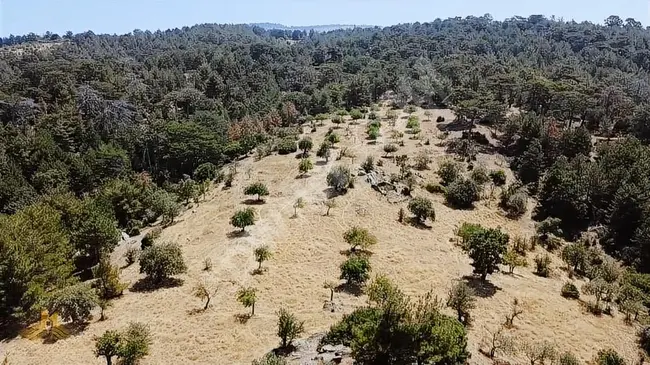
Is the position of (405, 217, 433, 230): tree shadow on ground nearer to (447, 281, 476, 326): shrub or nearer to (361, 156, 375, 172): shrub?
(361, 156, 375, 172): shrub

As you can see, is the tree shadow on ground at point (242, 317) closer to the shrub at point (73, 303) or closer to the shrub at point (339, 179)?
the shrub at point (73, 303)

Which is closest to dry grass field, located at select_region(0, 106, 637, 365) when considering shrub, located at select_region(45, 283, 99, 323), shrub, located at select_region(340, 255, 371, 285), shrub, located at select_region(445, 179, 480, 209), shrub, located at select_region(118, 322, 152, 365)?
shrub, located at select_region(45, 283, 99, 323)

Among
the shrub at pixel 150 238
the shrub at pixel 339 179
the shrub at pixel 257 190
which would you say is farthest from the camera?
the shrub at pixel 339 179

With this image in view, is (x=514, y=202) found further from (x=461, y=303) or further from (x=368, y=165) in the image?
(x=461, y=303)

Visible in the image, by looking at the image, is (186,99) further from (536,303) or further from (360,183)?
(536,303)

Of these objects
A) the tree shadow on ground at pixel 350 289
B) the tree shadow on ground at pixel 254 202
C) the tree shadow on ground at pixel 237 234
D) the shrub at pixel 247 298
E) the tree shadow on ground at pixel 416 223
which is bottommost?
the tree shadow on ground at pixel 416 223

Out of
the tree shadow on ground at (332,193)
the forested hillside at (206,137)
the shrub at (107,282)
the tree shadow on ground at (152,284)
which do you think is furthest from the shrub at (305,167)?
the shrub at (107,282)

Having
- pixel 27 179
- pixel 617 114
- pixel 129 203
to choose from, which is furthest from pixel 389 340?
pixel 617 114
